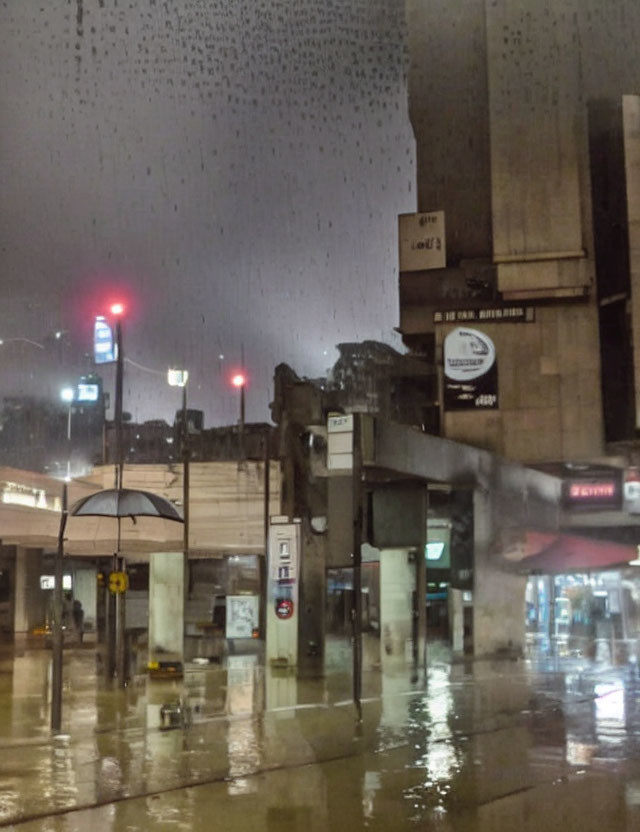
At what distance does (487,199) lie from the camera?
53688mm

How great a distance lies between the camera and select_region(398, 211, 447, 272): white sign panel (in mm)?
52219

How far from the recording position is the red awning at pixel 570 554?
3375cm

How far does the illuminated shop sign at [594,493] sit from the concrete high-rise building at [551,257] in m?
5.73

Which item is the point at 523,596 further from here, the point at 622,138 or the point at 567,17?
the point at 567,17

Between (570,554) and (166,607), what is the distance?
14840 mm

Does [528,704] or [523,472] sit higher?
[523,472]

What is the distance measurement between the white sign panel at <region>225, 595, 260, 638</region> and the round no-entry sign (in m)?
6.52

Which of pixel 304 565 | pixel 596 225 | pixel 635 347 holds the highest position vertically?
pixel 596 225

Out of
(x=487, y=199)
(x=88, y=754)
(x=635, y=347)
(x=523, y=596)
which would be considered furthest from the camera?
(x=487, y=199)

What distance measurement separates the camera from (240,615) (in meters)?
34.3

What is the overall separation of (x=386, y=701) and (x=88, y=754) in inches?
298

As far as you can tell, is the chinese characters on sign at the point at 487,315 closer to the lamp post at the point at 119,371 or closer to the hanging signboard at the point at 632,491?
the hanging signboard at the point at 632,491

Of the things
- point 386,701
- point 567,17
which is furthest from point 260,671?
point 567,17

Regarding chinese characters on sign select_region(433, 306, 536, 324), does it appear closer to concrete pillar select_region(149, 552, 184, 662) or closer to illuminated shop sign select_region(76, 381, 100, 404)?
illuminated shop sign select_region(76, 381, 100, 404)
